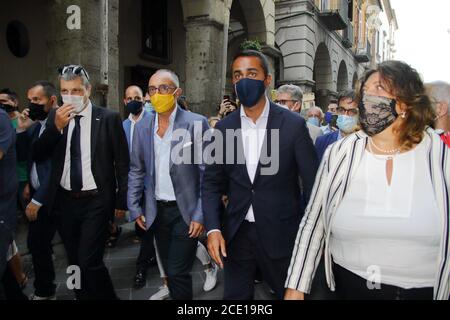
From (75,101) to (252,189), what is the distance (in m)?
1.73

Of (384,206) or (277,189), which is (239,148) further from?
(384,206)

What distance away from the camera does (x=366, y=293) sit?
1752mm

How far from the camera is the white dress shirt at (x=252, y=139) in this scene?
241 cm

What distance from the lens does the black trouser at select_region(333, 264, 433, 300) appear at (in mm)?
1665

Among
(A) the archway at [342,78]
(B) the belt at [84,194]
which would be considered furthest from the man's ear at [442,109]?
(A) the archway at [342,78]

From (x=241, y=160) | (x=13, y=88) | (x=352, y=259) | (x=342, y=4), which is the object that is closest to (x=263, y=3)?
(x=13, y=88)

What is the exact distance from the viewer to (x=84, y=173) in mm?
3115

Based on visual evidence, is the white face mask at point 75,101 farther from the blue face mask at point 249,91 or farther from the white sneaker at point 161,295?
the white sneaker at point 161,295

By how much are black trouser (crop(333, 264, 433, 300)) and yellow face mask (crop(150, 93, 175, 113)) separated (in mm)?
1891

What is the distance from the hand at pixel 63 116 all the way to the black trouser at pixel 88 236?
58 cm

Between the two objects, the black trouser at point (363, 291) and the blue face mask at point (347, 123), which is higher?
the blue face mask at point (347, 123)

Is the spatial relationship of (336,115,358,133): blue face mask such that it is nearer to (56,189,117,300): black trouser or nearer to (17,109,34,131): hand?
(56,189,117,300): black trouser

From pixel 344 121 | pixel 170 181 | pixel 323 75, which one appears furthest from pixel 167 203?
pixel 323 75

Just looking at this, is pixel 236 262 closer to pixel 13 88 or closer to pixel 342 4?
pixel 13 88
